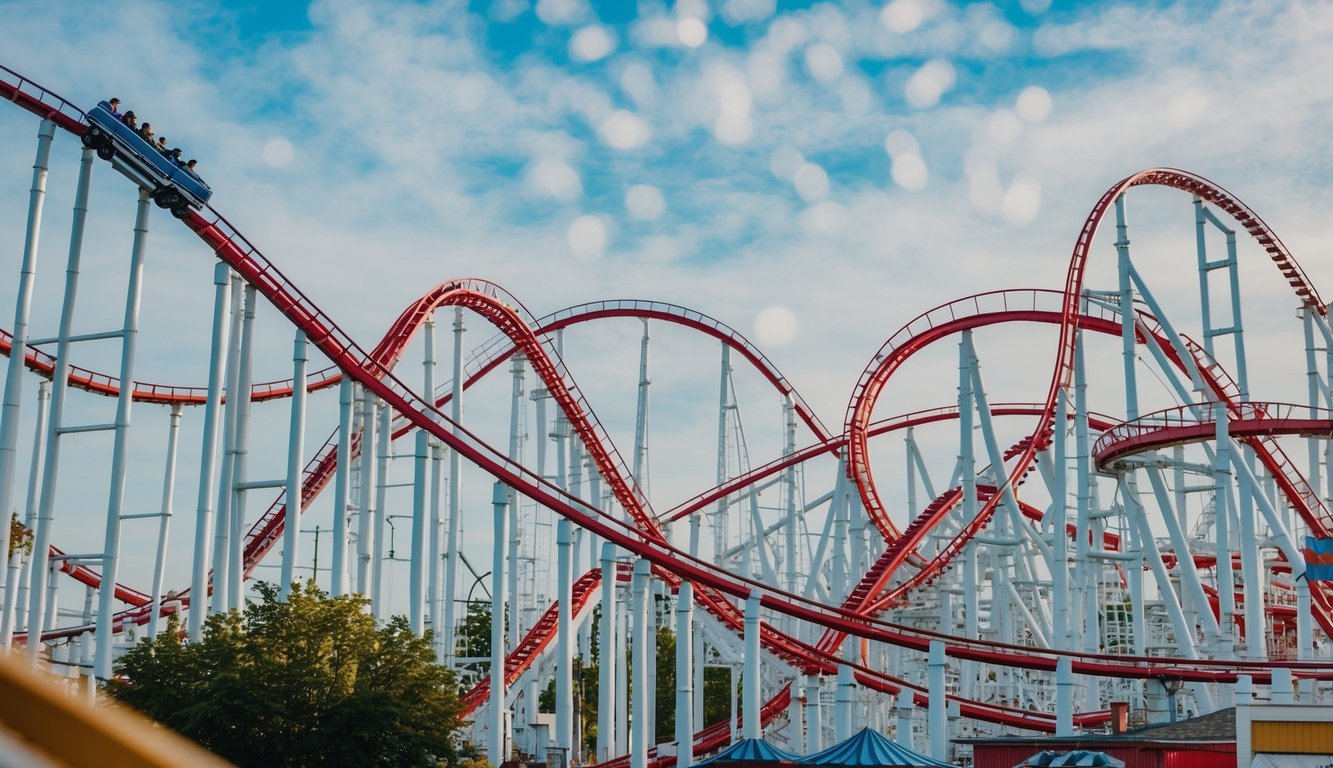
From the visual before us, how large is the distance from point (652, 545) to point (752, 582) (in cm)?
264

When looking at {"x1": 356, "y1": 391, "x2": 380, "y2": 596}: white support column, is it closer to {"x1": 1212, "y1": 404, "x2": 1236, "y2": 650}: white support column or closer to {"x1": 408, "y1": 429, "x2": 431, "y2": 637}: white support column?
{"x1": 408, "y1": 429, "x2": 431, "y2": 637}: white support column

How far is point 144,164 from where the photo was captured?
1752 centimetres

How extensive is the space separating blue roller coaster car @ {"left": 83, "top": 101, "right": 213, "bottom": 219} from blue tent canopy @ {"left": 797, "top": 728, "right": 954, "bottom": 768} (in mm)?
10127

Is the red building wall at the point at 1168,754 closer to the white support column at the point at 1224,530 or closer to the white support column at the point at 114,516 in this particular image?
the white support column at the point at 1224,530

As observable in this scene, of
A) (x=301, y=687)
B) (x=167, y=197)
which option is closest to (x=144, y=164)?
(x=167, y=197)

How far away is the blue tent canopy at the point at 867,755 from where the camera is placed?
14.5m

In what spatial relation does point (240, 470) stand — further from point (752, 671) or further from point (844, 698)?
point (844, 698)

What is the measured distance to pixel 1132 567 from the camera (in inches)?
902

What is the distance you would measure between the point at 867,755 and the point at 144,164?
36.2ft

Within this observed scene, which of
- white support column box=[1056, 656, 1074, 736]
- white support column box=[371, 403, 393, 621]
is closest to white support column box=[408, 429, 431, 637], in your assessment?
white support column box=[371, 403, 393, 621]

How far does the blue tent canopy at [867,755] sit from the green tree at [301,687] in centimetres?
423

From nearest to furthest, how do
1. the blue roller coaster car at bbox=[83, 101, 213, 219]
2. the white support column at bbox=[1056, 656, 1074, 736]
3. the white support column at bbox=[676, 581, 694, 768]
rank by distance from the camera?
the blue roller coaster car at bbox=[83, 101, 213, 219] → the white support column at bbox=[1056, 656, 1074, 736] → the white support column at bbox=[676, 581, 694, 768]

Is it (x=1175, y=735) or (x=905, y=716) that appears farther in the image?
(x=905, y=716)

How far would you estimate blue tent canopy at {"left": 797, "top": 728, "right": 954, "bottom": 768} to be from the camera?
14.5 m
